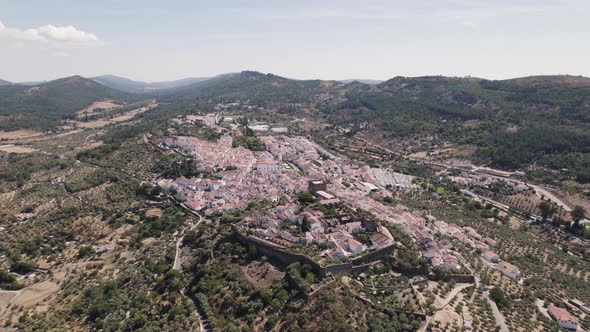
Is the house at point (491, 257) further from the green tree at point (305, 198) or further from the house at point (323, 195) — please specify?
the green tree at point (305, 198)

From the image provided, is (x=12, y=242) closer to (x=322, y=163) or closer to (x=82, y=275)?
(x=82, y=275)

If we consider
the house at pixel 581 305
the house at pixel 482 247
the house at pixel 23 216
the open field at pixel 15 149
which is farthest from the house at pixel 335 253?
the open field at pixel 15 149

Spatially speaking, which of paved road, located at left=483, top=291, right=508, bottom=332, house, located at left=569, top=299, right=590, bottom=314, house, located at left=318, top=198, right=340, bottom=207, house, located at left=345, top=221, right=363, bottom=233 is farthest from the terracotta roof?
house, located at left=318, top=198, right=340, bottom=207

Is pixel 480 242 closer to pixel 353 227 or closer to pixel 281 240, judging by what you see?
pixel 353 227

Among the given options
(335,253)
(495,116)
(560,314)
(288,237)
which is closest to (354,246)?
(335,253)

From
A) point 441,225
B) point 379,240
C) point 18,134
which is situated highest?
point 379,240

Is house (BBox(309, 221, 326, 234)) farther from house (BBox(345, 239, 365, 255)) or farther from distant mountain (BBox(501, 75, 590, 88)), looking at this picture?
distant mountain (BBox(501, 75, 590, 88))

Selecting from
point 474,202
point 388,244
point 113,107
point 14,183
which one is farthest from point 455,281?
point 113,107
